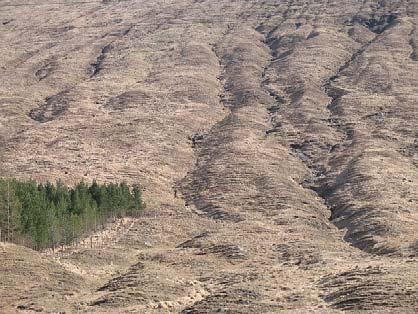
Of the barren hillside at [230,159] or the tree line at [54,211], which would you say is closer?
the barren hillside at [230,159]

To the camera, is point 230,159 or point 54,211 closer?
point 54,211

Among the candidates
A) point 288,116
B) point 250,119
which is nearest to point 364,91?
point 288,116

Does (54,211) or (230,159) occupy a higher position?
(54,211)

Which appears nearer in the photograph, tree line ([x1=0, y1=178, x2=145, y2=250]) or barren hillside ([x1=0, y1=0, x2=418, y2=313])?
barren hillside ([x1=0, y1=0, x2=418, y2=313])
